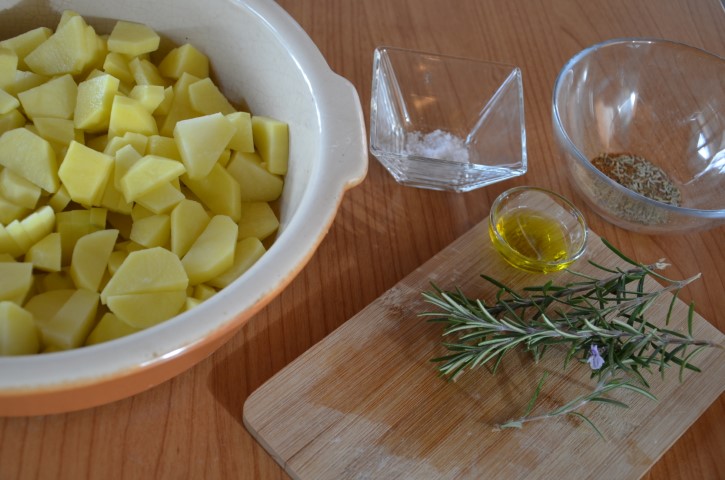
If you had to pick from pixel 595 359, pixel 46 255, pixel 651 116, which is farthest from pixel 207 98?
pixel 651 116

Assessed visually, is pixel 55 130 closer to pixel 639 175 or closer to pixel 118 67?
pixel 118 67

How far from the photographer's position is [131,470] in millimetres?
924

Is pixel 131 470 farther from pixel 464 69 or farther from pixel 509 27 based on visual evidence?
pixel 509 27

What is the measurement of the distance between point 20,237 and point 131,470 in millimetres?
344

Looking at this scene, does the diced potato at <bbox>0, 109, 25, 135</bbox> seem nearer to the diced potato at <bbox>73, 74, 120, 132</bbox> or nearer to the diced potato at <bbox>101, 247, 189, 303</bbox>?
the diced potato at <bbox>73, 74, 120, 132</bbox>

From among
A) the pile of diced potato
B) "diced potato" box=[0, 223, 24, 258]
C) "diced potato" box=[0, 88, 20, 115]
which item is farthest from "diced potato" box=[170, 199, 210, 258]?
"diced potato" box=[0, 88, 20, 115]

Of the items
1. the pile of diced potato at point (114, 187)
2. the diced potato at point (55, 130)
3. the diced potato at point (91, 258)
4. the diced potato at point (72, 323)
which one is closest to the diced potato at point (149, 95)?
the pile of diced potato at point (114, 187)

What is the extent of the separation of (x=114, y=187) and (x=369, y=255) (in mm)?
443

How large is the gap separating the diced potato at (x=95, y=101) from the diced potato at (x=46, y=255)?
21cm

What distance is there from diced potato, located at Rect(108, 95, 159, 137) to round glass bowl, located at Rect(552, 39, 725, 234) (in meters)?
0.77

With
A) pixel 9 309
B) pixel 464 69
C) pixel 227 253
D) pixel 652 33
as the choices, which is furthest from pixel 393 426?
pixel 652 33

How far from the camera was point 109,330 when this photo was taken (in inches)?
35.1

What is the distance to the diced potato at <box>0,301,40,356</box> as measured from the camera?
0.81m

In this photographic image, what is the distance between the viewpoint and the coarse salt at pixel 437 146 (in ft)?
4.53
